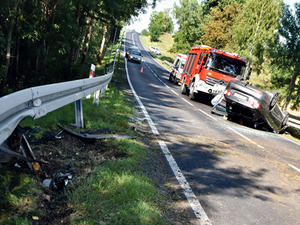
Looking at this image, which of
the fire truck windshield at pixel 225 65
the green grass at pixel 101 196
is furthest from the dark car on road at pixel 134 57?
the green grass at pixel 101 196

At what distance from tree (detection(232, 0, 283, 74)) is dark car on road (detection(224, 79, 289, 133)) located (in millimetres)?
17714

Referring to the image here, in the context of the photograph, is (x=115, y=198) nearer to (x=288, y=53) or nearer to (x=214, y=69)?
(x=214, y=69)

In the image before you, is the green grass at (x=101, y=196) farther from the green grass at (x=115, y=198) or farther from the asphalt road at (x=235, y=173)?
the asphalt road at (x=235, y=173)

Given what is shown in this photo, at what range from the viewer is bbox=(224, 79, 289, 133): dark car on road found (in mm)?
9977

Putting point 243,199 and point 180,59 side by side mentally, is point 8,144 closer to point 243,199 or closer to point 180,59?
point 243,199

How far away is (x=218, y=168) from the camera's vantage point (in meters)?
5.10

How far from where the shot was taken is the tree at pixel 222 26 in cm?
3413

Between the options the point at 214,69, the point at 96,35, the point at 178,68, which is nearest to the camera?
the point at 214,69

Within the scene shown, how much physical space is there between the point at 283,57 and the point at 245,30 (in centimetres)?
538

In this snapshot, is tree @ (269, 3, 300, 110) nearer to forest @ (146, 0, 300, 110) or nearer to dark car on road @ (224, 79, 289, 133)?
forest @ (146, 0, 300, 110)

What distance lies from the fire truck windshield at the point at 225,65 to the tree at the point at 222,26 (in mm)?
19224

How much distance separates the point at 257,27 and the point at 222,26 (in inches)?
325

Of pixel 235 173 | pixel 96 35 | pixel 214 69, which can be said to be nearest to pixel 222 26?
pixel 96 35

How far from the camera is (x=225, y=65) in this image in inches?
608
